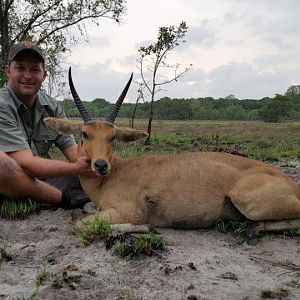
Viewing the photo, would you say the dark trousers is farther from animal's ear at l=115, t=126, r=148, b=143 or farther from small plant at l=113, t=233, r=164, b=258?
small plant at l=113, t=233, r=164, b=258

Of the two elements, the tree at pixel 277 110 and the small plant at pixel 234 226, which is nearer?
the small plant at pixel 234 226

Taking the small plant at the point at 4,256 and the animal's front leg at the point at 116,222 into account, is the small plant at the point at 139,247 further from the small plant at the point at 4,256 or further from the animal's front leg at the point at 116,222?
the small plant at the point at 4,256

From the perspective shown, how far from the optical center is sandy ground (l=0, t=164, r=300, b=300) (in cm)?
354

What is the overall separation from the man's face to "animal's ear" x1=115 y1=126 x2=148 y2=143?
1.46 meters

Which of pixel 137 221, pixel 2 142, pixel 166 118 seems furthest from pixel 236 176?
pixel 166 118

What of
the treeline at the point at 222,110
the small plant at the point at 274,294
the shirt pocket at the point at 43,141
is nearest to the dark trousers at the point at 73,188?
the shirt pocket at the point at 43,141

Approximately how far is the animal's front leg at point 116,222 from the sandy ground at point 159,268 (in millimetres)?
213

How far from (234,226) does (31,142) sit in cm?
313

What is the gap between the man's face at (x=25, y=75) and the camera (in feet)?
20.6

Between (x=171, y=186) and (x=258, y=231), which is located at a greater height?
(x=171, y=186)

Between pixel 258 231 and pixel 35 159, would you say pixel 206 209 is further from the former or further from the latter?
pixel 35 159

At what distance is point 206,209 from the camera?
521 cm

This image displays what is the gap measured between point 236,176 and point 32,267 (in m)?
2.45

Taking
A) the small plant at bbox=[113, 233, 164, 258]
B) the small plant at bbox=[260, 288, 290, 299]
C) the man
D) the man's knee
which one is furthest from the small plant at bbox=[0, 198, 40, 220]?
the small plant at bbox=[260, 288, 290, 299]
